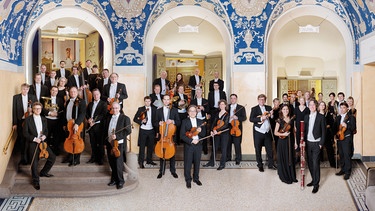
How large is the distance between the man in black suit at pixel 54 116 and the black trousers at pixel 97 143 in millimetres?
686

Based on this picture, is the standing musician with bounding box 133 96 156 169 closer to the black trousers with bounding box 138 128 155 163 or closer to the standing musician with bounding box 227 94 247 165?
the black trousers with bounding box 138 128 155 163

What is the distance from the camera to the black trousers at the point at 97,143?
22.9 feet

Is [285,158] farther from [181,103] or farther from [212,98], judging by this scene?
[181,103]

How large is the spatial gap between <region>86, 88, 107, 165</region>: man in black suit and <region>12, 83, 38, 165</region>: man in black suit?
3.45 ft

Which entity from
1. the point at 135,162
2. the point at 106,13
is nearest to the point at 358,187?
the point at 135,162

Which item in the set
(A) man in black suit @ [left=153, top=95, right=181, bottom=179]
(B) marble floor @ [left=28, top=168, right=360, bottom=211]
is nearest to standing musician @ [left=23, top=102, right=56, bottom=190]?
(B) marble floor @ [left=28, top=168, right=360, bottom=211]

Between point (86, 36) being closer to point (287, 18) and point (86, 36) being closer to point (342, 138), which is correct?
point (287, 18)

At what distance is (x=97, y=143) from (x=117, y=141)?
91 centimetres

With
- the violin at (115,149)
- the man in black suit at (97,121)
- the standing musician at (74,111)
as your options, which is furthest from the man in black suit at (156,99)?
the violin at (115,149)

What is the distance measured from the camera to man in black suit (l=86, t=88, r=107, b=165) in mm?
6953

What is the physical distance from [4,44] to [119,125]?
8.62 feet

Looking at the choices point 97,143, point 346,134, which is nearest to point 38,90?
point 97,143

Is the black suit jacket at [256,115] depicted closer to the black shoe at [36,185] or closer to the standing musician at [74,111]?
the standing musician at [74,111]

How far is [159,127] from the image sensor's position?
7.04m
